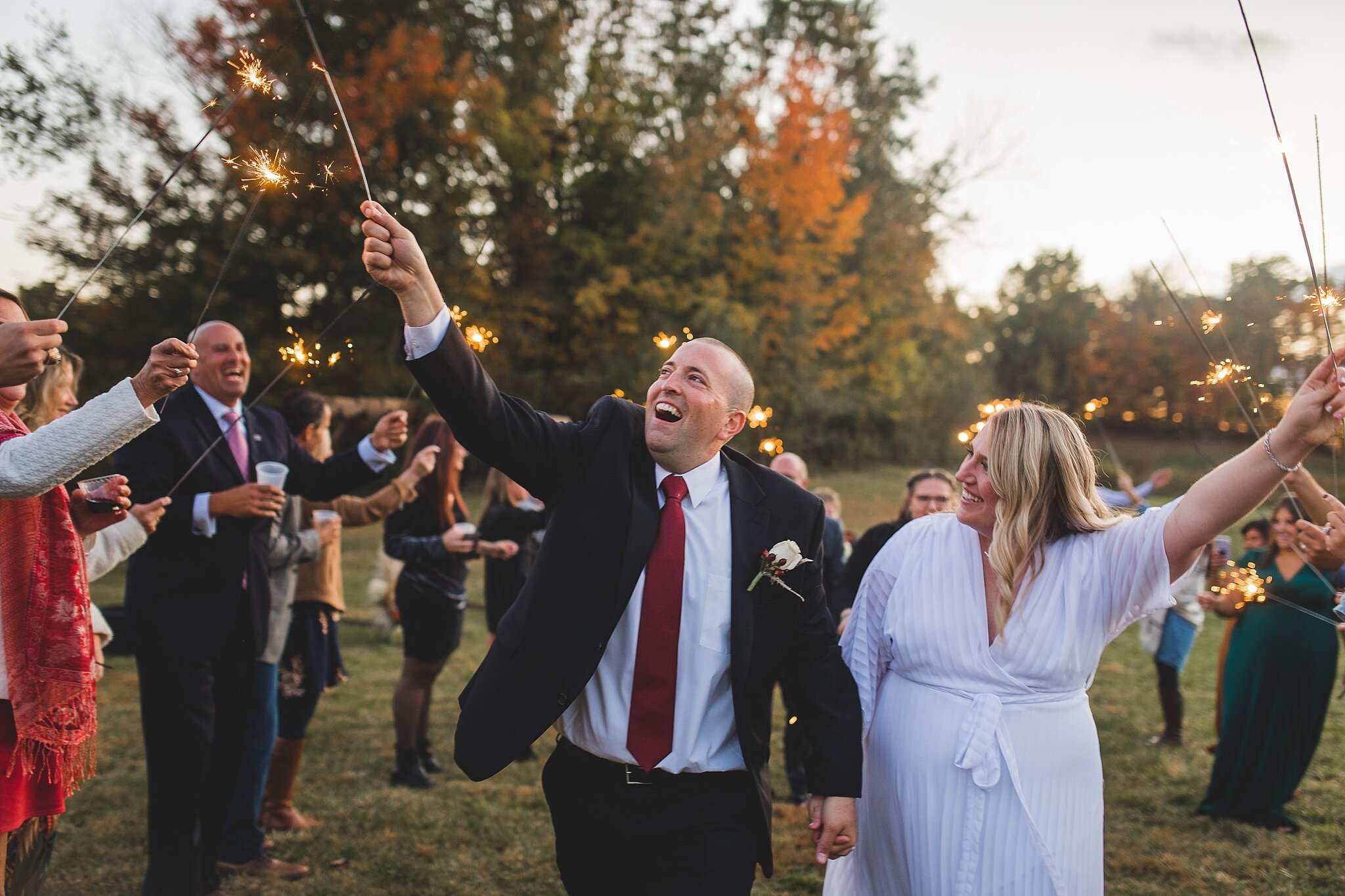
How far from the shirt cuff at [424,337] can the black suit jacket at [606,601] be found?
0.14m

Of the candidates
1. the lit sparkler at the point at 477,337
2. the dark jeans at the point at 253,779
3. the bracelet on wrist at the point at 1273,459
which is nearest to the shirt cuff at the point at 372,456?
the dark jeans at the point at 253,779

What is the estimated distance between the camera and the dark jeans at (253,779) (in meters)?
4.63

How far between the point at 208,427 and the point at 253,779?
5.92ft

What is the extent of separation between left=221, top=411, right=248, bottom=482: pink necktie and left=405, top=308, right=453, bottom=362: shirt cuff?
7.45 ft

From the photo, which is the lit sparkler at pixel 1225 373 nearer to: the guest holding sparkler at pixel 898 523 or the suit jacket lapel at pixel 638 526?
the guest holding sparkler at pixel 898 523

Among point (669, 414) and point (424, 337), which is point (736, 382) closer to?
point (669, 414)

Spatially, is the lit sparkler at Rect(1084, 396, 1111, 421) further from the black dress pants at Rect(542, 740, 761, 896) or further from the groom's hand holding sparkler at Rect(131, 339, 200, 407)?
the groom's hand holding sparkler at Rect(131, 339, 200, 407)

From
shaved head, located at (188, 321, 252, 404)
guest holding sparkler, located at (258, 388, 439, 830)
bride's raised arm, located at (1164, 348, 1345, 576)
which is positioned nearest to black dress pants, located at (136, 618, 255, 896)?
shaved head, located at (188, 321, 252, 404)

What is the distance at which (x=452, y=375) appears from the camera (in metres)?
2.38

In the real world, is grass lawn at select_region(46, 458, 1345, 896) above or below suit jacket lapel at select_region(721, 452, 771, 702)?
below

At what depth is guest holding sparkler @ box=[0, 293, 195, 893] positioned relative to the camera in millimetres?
2555

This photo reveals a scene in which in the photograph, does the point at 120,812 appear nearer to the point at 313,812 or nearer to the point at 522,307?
the point at 313,812

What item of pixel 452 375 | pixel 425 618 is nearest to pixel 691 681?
pixel 452 375

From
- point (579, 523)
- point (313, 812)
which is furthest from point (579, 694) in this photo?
point (313, 812)
